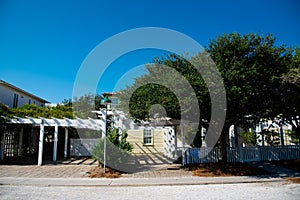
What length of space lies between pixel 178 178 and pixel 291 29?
9.37 metres

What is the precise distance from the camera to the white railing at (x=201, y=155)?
451 inches

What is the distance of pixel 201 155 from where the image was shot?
1155 centimetres

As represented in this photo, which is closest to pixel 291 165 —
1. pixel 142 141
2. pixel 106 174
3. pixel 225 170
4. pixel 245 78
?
pixel 225 170

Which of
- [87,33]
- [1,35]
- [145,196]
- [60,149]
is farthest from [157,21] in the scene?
[60,149]

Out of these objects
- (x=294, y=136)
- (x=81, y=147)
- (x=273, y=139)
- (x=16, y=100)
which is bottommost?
(x=81, y=147)

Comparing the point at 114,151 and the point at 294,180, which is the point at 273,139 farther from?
the point at 114,151

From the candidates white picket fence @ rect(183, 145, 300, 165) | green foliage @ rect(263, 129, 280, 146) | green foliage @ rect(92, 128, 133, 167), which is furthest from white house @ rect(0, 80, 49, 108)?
green foliage @ rect(263, 129, 280, 146)

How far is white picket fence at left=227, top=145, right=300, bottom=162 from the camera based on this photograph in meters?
11.8

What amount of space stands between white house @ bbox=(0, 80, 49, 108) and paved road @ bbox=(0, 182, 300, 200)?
14.4 m

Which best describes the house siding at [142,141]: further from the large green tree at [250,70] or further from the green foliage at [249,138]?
the large green tree at [250,70]

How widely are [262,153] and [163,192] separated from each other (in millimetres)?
8763

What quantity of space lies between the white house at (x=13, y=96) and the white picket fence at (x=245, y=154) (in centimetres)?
1723

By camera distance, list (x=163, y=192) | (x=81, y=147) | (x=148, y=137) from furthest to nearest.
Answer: (x=81, y=147) → (x=148, y=137) → (x=163, y=192)

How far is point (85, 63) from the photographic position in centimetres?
1184
